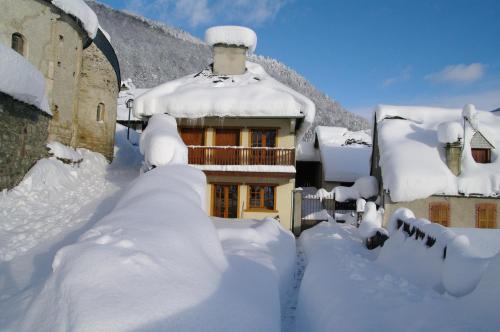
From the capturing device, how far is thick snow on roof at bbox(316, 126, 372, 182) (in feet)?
74.5

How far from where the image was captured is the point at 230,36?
17000mm

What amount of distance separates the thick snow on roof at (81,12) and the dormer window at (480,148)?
18.0 metres

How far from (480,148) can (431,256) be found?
37.4 feet

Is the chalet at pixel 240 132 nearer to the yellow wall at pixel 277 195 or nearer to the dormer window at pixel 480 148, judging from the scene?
the yellow wall at pixel 277 195

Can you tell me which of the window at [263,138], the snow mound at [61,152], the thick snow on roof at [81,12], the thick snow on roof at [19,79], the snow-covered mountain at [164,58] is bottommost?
the snow mound at [61,152]

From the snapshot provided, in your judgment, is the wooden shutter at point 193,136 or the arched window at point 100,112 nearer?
the wooden shutter at point 193,136

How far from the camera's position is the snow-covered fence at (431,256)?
17.5ft

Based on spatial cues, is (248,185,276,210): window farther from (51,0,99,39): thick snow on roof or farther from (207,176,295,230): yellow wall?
(51,0,99,39): thick snow on roof

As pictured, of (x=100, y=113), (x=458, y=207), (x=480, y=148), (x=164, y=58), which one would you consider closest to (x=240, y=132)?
(x=100, y=113)

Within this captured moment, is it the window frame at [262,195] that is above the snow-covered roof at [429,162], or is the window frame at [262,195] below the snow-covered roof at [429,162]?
below

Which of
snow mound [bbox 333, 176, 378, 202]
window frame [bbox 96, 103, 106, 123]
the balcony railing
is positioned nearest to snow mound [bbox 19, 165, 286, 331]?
the balcony railing

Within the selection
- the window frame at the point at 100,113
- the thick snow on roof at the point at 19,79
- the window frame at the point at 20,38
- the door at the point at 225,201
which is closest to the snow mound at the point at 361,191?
the door at the point at 225,201

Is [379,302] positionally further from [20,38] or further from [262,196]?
[20,38]

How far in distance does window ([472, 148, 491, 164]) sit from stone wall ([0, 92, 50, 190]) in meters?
17.4
